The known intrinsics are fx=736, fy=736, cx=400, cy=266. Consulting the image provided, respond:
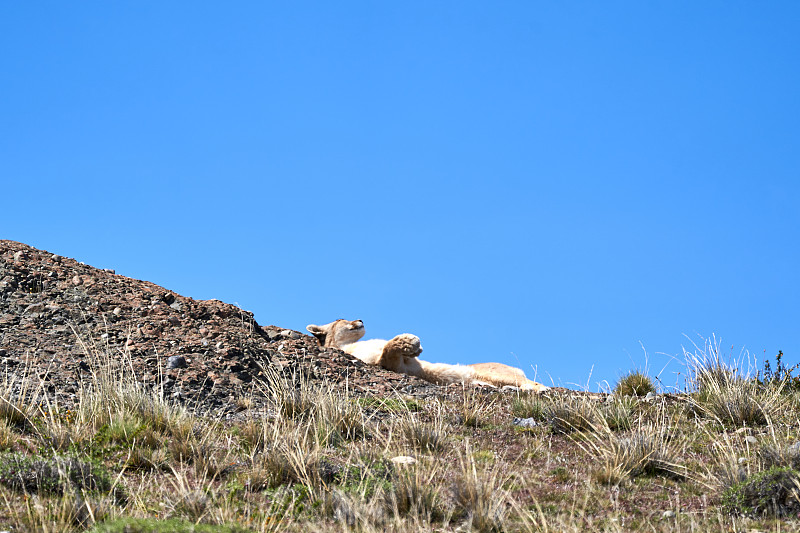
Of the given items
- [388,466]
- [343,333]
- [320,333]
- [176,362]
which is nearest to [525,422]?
[388,466]

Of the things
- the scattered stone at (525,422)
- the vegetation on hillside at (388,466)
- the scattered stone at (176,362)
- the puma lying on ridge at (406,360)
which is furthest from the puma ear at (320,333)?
the scattered stone at (525,422)

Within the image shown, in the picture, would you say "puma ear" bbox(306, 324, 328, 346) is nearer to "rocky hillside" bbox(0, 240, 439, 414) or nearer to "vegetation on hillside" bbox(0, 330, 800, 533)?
"rocky hillside" bbox(0, 240, 439, 414)

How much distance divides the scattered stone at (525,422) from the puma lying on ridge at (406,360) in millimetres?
2715

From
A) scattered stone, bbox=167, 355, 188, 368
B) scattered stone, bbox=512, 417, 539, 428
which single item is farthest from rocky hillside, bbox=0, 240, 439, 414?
scattered stone, bbox=512, 417, 539, 428

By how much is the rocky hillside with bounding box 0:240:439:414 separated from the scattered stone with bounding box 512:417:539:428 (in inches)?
63.0

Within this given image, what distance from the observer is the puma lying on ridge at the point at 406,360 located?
36.7ft

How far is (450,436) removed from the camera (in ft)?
24.5

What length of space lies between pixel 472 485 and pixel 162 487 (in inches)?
95.8

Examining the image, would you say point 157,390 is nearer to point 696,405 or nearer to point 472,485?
point 472,485

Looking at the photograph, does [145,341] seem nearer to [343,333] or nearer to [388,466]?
[343,333]

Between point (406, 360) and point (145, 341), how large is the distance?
3.91 m

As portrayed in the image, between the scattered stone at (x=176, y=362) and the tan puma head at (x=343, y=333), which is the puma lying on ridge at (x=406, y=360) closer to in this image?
the tan puma head at (x=343, y=333)

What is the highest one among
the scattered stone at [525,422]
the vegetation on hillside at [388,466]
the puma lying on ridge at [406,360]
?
the puma lying on ridge at [406,360]

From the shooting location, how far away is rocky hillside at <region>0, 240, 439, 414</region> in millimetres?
8609
